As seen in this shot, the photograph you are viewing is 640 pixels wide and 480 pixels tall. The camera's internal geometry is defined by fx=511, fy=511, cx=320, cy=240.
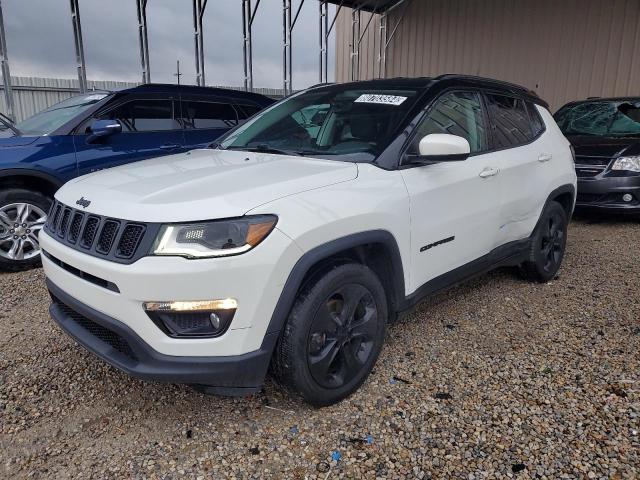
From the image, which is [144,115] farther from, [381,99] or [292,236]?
[292,236]

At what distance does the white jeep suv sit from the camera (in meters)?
2.01

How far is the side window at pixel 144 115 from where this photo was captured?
512 centimetres

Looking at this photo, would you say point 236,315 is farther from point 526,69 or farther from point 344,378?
point 526,69

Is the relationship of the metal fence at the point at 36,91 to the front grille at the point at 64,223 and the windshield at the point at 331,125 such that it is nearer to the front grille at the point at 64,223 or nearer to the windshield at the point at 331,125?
the windshield at the point at 331,125

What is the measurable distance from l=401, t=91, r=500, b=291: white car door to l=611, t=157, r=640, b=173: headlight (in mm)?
3866

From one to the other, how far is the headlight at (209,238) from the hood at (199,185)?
0.04 metres

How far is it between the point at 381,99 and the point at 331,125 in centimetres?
35

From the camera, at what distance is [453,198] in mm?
2947

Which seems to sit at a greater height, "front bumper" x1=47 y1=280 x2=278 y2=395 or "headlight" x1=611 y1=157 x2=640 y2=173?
"front bumper" x1=47 y1=280 x2=278 y2=395

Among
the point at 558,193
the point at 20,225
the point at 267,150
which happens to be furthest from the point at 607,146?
the point at 20,225

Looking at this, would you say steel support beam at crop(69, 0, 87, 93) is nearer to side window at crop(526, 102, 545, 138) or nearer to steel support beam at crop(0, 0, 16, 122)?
steel support beam at crop(0, 0, 16, 122)

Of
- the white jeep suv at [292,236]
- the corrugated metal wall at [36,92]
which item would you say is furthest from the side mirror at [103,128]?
the corrugated metal wall at [36,92]

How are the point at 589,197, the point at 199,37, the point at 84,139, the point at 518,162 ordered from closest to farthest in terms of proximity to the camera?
the point at 518,162, the point at 84,139, the point at 589,197, the point at 199,37

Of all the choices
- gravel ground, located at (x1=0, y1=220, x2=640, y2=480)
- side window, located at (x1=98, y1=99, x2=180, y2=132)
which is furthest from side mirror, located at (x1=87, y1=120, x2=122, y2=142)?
gravel ground, located at (x1=0, y1=220, x2=640, y2=480)
